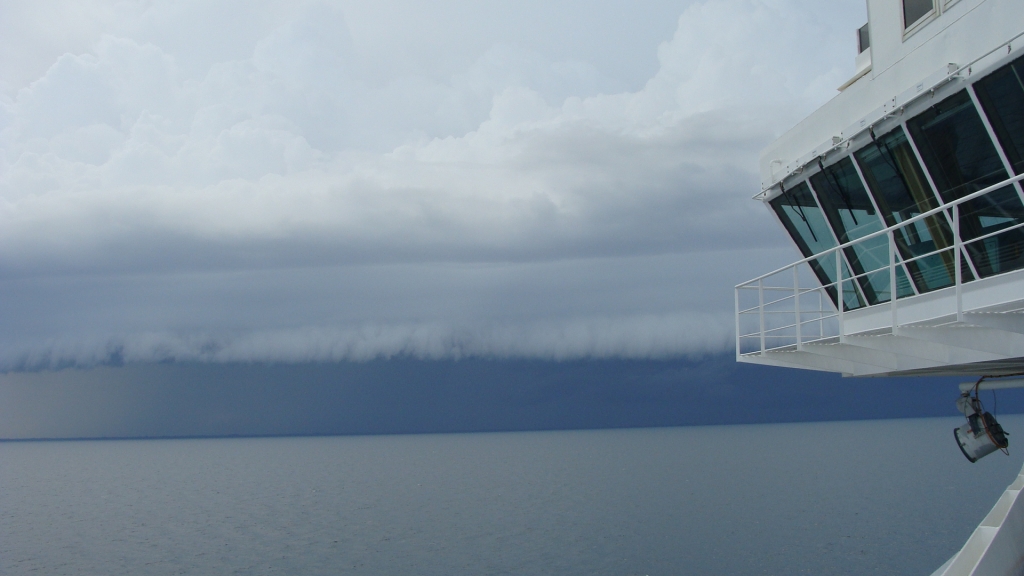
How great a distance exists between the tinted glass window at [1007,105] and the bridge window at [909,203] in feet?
A: 5.36

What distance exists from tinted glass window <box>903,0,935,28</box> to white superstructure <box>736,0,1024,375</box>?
1.0 inches

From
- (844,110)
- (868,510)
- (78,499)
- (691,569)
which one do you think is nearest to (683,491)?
(868,510)

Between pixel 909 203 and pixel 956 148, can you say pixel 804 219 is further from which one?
pixel 956 148

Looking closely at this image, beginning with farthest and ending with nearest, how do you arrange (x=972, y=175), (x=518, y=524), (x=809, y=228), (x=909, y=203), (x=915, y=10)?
(x=518, y=524) < (x=809, y=228) < (x=915, y=10) < (x=909, y=203) < (x=972, y=175)

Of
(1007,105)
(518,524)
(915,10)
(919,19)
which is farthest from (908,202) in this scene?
(518,524)

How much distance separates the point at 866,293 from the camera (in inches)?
582

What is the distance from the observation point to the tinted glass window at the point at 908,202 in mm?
12914

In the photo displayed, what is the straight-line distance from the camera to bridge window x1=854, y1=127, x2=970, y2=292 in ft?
42.3

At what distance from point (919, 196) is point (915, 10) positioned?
3.37 meters

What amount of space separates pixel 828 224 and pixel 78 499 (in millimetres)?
107579

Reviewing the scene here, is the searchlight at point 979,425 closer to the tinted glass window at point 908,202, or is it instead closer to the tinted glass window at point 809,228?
the tinted glass window at point 809,228

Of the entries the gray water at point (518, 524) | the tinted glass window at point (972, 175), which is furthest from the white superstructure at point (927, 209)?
the gray water at point (518, 524)

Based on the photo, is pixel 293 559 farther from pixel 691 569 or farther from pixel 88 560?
pixel 691 569

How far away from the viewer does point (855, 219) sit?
49.1 feet
